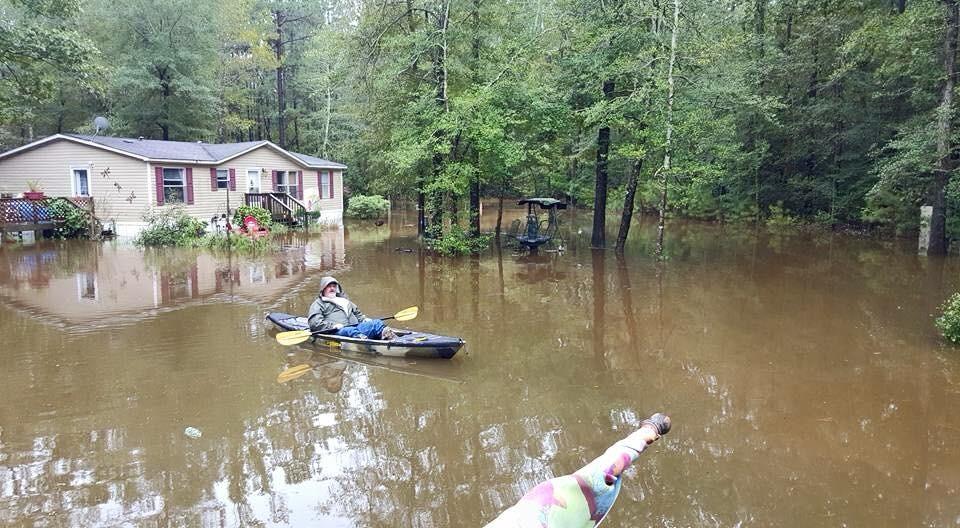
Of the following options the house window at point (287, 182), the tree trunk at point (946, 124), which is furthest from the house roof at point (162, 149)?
the tree trunk at point (946, 124)

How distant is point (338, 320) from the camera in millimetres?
9133

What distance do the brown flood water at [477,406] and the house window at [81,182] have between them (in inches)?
382

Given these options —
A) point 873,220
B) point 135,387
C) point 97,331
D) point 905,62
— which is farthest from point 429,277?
point 873,220

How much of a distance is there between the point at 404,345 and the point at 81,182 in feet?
63.7

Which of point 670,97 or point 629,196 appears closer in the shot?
point 670,97

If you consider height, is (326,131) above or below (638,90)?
above

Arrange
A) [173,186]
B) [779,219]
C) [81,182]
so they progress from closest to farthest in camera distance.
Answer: [81,182], [173,186], [779,219]

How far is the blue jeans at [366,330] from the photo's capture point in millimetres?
8617

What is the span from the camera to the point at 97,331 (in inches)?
380

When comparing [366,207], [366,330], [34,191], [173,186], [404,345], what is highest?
[173,186]

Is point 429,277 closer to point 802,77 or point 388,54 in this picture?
point 388,54

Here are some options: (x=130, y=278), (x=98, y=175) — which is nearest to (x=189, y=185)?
(x=98, y=175)

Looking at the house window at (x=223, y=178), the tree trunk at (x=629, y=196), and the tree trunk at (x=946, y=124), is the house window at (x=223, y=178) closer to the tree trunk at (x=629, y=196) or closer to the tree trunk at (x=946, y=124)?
the tree trunk at (x=629, y=196)

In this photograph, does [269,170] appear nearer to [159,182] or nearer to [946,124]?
[159,182]
